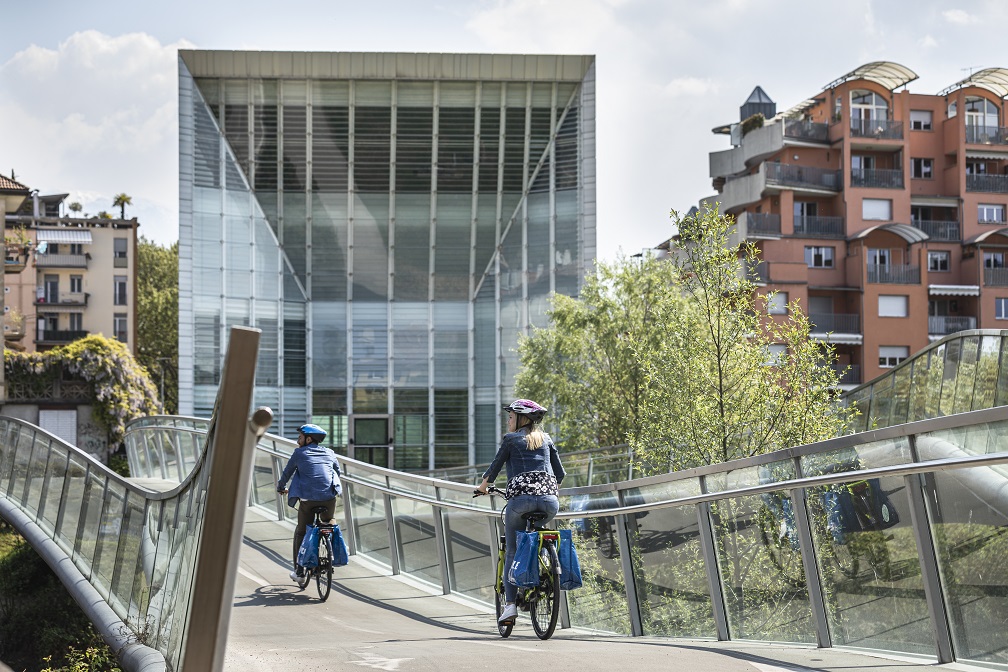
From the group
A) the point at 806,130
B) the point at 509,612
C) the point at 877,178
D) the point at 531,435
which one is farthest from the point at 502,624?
the point at 877,178

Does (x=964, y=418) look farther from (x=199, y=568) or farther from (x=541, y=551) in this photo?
(x=541, y=551)

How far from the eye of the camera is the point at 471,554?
42.5ft

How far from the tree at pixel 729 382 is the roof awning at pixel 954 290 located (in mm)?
40046

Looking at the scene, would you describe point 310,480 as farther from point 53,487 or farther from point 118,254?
point 118,254

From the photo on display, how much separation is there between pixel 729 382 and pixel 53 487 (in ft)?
38.4

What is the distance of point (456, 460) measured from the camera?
45625mm

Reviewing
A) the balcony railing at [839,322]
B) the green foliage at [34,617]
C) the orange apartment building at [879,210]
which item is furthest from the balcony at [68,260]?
the green foliage at [34,617]

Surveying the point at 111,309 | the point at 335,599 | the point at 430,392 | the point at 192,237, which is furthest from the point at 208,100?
the point at 111,309

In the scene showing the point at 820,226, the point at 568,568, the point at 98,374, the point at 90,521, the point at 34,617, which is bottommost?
the point at 34,617

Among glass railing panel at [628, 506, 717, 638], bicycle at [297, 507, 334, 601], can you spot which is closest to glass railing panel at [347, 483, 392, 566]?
bicycle at [297, 507, 334, 601]

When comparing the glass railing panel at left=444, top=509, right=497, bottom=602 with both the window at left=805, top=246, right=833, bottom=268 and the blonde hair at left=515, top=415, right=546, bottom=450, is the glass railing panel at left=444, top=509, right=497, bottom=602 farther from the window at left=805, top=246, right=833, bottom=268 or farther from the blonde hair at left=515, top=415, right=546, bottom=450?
the window at left=805, top=246, right=833, bottom=268

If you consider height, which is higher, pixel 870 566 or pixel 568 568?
pixel 870 566

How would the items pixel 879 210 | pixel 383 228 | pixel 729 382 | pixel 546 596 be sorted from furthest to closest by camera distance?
pixel 879 210
pixel 383 228
pixel 729 382
pixel 546 596

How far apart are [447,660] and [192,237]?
38.2 meters
